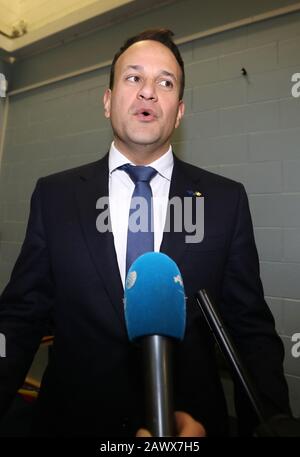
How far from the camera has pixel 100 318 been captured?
1.02 metres

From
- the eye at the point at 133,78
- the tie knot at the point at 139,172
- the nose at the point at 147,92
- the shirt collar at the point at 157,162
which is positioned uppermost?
the eye at the point at 133,78

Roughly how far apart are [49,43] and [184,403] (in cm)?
314

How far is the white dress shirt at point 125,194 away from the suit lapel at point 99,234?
4 cm

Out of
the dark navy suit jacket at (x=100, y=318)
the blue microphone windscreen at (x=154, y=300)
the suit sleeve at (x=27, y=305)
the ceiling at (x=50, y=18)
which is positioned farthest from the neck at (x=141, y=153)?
the ceiling at (x=50, y=18)

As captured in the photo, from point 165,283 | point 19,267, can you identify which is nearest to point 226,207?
point 165,283

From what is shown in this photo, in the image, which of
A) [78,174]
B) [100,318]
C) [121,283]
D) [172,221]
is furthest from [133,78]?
[100,318]

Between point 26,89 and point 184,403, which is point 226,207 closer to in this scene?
point 184,403

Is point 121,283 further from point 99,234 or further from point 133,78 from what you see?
point 133,78

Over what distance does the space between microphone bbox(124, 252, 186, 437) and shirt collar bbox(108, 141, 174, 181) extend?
0.61 meters

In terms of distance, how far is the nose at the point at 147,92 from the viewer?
1.14 m

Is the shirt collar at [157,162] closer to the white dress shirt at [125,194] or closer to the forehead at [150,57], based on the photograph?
the white dress shirt at [125,194]

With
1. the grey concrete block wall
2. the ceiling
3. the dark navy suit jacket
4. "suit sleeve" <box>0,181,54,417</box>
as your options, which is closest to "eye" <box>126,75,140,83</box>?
the dark navy suit jacket

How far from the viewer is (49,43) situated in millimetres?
2945

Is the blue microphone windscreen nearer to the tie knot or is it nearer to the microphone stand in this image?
the microphone stand
